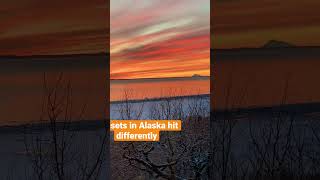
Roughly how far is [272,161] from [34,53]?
5.41 ft

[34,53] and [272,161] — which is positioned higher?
[34,53]

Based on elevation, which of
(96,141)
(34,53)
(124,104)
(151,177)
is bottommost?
(151,177)

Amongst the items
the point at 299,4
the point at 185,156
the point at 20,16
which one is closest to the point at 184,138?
the point at 185,156

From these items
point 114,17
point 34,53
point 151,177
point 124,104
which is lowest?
point 151,177

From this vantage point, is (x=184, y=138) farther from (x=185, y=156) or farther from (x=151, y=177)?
(x=151, y=177)

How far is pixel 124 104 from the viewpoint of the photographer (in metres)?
3.14

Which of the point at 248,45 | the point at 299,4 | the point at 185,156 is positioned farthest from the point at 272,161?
the point at 299,4

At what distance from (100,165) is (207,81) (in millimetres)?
864

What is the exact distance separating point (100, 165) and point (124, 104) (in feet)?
1.39

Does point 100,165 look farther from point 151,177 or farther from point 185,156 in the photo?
point 185,156

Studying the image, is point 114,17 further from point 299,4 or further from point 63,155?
point 299,4

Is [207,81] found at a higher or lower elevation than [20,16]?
lower

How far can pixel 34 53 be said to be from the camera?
3.21 meters

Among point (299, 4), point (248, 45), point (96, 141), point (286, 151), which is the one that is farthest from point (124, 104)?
point (299, 4)
